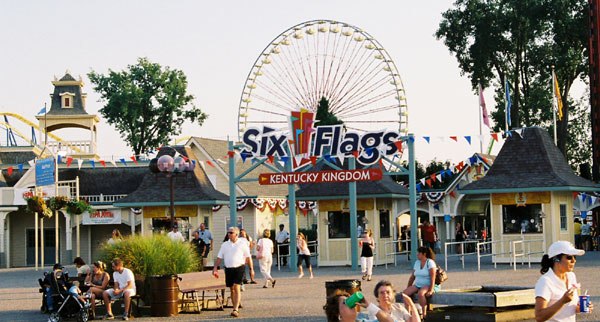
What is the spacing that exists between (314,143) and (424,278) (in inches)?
715

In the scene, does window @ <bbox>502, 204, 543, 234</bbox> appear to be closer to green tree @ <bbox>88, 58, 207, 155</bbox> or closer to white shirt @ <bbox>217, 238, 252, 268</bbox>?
white shirt @ <bbox>217, 238, 252, 268</bbox>

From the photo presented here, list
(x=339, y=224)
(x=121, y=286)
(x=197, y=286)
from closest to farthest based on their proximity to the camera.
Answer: (x=121, y=286) < (x=197, y=286) < (x=339, y=224)

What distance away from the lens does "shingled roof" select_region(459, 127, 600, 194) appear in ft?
110

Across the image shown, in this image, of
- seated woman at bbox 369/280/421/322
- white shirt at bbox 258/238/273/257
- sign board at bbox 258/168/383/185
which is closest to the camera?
seated woman at bbox 369/280/421/322

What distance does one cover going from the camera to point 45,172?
4347 cm

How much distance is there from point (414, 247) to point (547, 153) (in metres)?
5.85

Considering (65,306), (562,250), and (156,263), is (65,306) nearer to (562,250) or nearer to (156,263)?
(156,263)

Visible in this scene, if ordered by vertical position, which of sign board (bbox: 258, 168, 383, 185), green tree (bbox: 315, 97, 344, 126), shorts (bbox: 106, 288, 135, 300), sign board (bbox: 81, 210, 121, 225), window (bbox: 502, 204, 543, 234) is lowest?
shorts (bbox: 106, 288, 135, 300)

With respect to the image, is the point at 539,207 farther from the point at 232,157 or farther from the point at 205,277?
the point at 205,277

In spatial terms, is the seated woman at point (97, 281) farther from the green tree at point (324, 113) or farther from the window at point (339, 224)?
the green tree at point (324, 113)

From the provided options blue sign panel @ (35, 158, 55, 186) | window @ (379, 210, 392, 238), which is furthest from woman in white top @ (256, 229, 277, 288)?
blue sign panel @ (35, 158, 55, 186)

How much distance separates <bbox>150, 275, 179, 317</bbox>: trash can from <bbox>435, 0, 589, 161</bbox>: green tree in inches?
1599

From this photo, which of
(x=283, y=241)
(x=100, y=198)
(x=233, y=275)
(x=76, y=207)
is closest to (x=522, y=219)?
(x=283, y=241)

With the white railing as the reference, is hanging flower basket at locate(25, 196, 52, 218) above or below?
below
